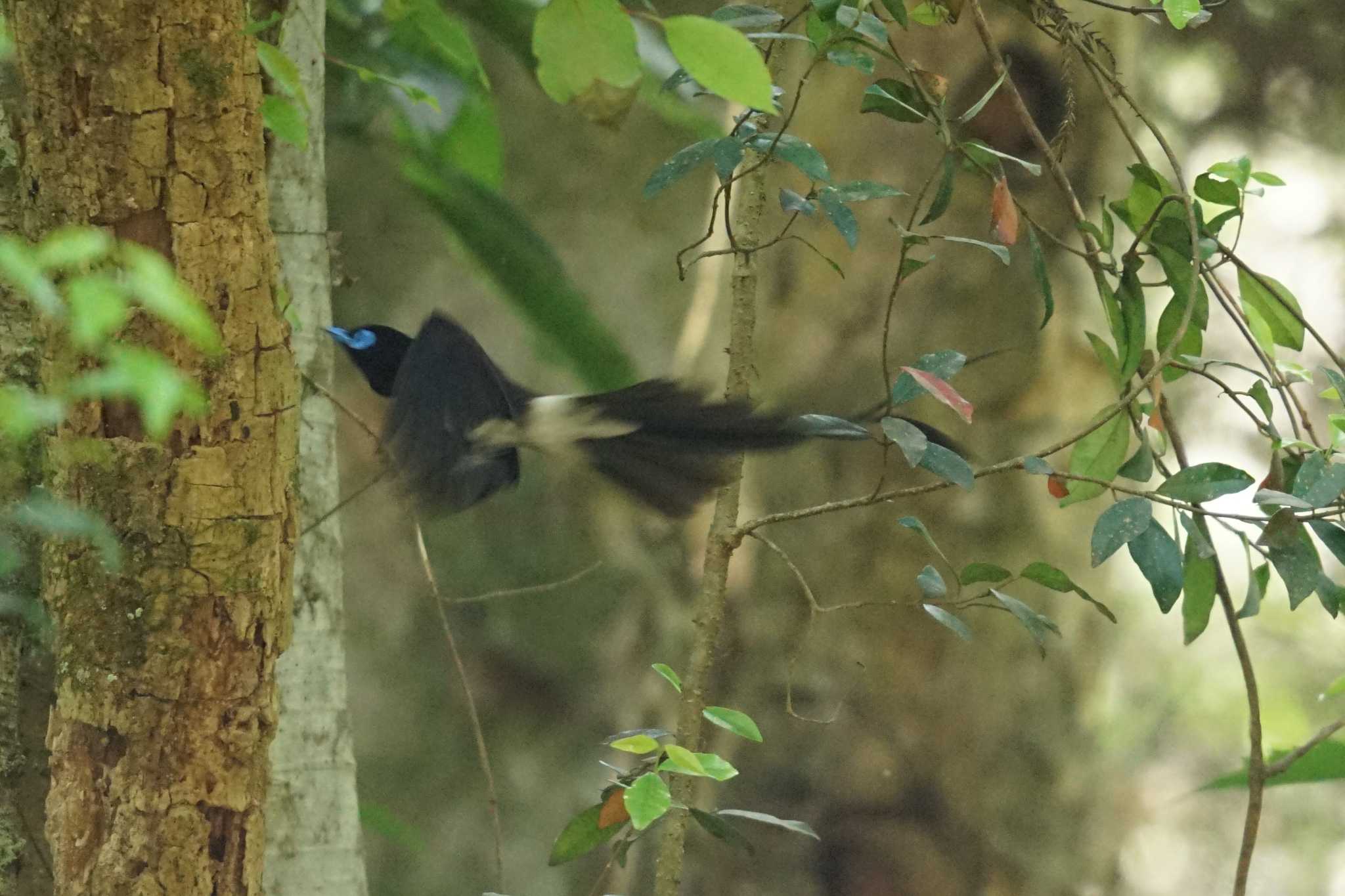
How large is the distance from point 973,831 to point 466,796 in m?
1.01

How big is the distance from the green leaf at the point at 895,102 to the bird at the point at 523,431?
10.5 inches

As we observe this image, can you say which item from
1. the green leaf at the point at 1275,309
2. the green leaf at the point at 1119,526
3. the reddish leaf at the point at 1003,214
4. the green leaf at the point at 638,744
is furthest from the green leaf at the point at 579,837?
the green leaf at the point at 1275,309

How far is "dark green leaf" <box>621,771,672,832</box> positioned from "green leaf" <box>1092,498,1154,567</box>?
0.93 feet

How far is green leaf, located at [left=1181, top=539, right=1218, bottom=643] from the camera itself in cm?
80

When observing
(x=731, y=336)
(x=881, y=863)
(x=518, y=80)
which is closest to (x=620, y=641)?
(x=881, y=863)

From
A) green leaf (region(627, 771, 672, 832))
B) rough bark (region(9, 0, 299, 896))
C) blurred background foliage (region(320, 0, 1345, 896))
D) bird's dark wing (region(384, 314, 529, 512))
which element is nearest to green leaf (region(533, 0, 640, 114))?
rough bark (region(9, 0, 299, 896))

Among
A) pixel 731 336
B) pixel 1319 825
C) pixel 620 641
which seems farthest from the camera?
pixel 1319 825

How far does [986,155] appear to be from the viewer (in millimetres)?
846

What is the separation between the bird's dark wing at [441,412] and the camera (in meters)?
1.08

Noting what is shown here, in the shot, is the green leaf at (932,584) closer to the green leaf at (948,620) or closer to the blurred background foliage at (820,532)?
the green leaf at (948,620)

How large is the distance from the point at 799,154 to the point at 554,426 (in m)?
0.51

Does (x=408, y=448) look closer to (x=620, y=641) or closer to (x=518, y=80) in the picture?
(x=620, y=641)

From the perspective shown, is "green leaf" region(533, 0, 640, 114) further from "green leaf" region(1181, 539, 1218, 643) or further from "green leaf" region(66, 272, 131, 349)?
"green leaf" region(1181, 539, 1218, 643)

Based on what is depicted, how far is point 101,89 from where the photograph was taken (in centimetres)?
58
